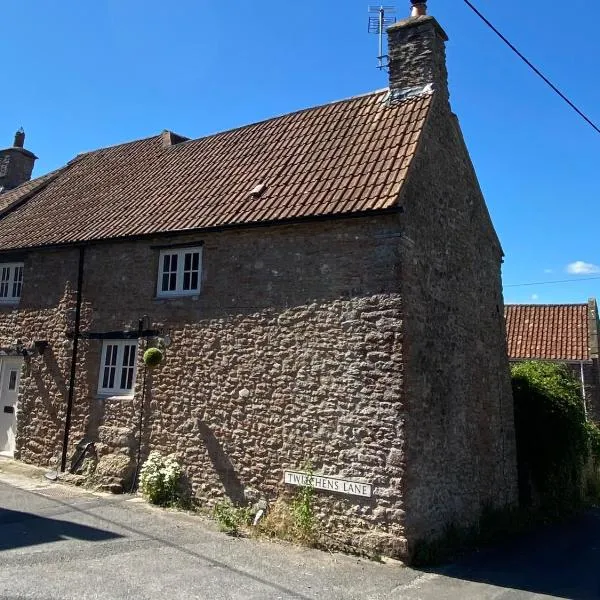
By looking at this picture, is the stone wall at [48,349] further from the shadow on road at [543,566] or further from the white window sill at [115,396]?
the shadow on road at [543,566]

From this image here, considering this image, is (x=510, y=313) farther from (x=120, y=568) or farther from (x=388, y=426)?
(x=120, y=568)

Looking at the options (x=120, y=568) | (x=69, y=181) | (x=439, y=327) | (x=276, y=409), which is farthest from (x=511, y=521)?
(x=69, y=181)

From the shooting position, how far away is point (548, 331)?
23328 mm

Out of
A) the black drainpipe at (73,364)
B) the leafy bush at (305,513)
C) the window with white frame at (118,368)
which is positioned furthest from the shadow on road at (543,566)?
the black drainpipe at (73,364)

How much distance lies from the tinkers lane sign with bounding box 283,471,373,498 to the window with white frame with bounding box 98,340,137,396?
432 cm

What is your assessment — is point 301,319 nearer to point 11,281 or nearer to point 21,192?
point 11,281

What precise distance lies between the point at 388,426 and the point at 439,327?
2.39 metres

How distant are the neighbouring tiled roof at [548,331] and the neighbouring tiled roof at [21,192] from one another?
17.8 m

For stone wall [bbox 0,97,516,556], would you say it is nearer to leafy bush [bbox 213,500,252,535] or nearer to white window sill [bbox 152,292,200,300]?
white window sill [bbox 152,292,200,300]

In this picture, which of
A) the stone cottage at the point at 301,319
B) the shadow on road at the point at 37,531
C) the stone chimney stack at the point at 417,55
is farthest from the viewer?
the stone chimney stack at the point at 417,55

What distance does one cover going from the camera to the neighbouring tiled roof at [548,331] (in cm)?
2200

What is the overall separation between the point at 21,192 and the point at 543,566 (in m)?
17.8

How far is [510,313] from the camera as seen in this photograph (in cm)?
2491

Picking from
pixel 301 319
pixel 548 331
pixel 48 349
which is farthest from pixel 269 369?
pixel 548 331
